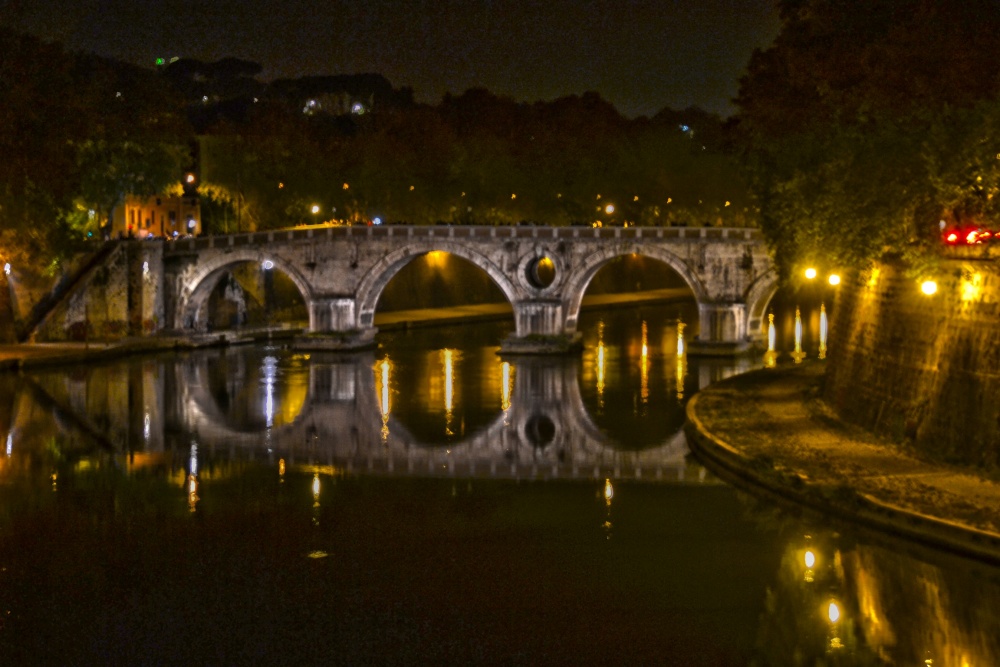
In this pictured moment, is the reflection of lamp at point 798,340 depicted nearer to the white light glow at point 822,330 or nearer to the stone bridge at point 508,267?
the white light glow at point 822,330

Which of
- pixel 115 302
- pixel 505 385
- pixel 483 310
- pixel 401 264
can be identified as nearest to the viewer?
pixel 505 385

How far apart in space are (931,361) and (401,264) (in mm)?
33637

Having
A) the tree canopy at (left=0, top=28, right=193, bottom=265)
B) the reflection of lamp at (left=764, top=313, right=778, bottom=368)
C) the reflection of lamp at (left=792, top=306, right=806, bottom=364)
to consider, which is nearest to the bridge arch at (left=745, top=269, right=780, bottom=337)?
the reflection of lamp at (left=764, top=313, right=778, bottom=368)

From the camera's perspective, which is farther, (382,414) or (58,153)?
(58,153)

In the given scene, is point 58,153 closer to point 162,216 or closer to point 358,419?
point 358,419

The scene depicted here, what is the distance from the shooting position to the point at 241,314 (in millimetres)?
61844

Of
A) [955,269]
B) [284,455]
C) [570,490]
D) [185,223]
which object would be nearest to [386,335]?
[185,223]

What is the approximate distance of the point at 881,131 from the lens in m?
27.8

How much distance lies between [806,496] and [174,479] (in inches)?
517

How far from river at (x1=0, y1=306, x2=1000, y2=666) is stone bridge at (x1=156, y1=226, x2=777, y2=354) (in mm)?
14628

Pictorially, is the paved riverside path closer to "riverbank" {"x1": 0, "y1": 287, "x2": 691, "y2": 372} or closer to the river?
the river

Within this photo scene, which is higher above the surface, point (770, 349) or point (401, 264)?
point (401, 264)

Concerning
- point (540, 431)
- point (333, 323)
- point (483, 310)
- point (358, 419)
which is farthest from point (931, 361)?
point (483, 310)

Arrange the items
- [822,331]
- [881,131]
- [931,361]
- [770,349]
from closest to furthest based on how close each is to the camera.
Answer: [931,361] → [881,131] → [770,349] → [822,331]
